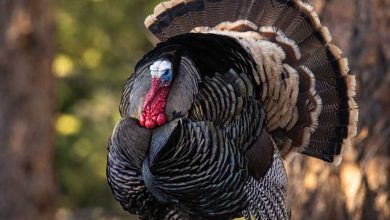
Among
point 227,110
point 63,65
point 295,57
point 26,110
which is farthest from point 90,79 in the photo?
point 227,110

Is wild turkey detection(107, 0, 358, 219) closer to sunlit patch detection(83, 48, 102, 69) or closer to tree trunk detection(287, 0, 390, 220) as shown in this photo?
tree trunk detection(287, 0, 390, 220)

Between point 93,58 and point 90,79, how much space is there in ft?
2.02

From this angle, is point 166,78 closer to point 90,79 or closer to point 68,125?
point 90,79

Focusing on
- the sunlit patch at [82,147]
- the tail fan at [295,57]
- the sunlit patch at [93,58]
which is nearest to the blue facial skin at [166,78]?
the tail fan at [295,57]

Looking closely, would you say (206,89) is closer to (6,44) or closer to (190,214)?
(190,214)

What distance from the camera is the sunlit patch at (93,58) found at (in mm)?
14172

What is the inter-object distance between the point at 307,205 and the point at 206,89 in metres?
1.90

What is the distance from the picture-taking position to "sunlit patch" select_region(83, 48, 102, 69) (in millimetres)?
14172

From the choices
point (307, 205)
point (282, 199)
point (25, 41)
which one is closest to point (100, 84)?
point (25, 41)

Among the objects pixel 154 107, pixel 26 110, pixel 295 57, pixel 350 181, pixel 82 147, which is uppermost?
pixel 154 107

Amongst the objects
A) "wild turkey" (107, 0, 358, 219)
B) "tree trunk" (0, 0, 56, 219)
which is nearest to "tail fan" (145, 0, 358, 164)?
"wild turkey" (107, 0, 358, 219)

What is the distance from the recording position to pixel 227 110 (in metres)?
5.16

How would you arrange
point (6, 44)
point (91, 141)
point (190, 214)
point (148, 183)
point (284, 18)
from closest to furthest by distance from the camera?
point (148, 183), point (190, 214), point (284, 18), point (6, 44), point (91, 141)

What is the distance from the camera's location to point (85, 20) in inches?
540
